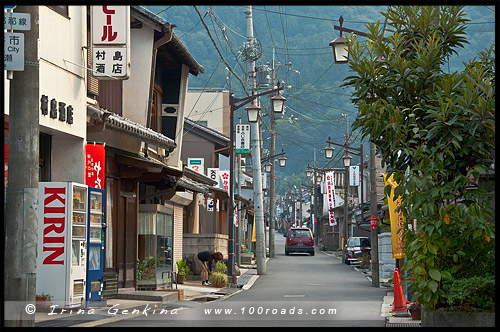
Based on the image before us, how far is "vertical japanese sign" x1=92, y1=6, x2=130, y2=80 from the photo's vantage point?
1881 cm

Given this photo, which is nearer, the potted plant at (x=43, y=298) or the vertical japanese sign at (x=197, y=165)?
the potted plant at (x=43, y=298)

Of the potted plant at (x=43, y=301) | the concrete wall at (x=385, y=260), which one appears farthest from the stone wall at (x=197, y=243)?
the potted plant at (x=43, y=301)

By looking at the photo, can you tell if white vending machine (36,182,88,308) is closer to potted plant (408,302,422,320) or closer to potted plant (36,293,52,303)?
potted plant (36,293,52,303)

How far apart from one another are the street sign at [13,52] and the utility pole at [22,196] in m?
0.12

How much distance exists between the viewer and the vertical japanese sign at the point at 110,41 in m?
18.8

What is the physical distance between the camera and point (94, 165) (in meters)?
18.9

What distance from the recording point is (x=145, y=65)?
24297mm

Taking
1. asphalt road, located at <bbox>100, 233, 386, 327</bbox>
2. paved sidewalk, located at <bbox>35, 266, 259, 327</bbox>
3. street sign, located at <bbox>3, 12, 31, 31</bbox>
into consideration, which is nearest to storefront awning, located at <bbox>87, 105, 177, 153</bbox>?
paved sidewalk, located at <bbox>35, 266, 259, 327</bbox>

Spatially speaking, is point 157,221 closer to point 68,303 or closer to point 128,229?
point 128,229

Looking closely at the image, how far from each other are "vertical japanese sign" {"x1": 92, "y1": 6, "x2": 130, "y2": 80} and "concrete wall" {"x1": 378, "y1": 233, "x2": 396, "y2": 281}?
602 inches

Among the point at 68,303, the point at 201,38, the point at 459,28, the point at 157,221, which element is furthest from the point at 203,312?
the point at 201,38

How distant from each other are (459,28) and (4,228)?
7.71 metres

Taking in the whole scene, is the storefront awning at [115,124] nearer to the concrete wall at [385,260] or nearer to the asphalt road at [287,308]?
the asphalt road at [287,308]

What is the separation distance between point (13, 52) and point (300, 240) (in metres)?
56.5
